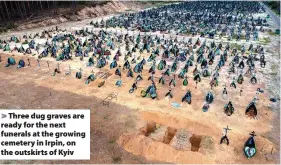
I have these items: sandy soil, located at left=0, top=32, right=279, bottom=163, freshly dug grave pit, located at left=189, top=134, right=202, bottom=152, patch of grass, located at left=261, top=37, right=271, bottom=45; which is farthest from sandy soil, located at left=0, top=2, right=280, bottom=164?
patch of grass, located at left=261, top=37, right=271, bottom=45

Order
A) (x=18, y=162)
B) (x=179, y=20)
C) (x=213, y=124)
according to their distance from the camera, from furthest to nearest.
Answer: (x=179, y=20), (x=213, y=124), (x=18, y=162)

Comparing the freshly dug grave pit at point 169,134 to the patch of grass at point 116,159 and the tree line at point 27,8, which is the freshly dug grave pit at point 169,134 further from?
the tree line at point 27,8

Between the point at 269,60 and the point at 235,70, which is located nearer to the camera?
the point at 235,70

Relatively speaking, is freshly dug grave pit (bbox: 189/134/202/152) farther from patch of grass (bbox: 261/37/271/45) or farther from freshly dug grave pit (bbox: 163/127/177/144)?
patch of grass (bbox: 261/37/271/45)

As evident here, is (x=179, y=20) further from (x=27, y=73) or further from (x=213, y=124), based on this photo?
(x=213, y=124)

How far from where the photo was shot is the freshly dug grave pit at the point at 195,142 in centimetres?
2090

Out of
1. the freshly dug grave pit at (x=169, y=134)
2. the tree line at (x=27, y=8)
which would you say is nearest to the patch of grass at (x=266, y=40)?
the freshly dug grave pit at (x=169, y=134)

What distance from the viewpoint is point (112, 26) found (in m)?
65.7

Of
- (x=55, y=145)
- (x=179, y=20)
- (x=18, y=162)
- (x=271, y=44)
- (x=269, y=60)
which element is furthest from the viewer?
(x=179, y=20)

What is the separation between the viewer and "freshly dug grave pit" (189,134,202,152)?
20903mm

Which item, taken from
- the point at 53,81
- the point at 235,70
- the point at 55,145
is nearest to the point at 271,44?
the point at 235,70

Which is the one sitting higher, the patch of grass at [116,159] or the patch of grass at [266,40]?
the patch of grass at [266,40]

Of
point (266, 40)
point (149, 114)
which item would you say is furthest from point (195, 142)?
point (266, 40)

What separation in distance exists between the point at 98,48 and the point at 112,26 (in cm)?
2339
